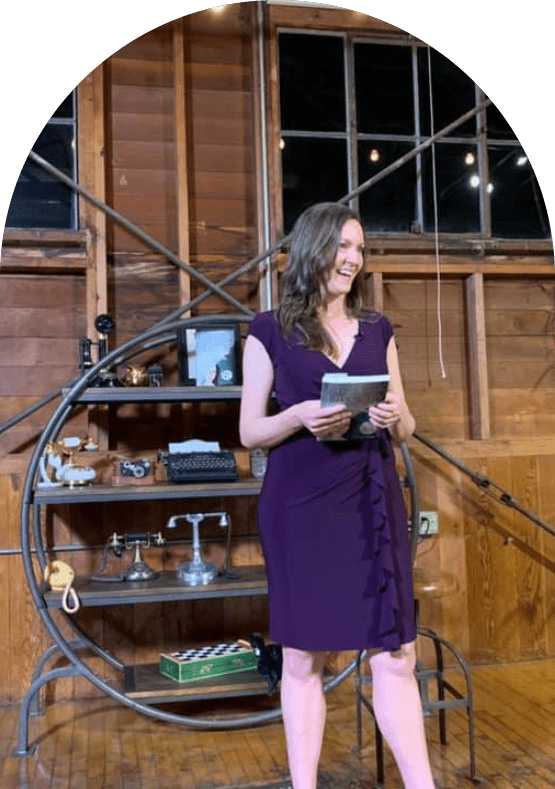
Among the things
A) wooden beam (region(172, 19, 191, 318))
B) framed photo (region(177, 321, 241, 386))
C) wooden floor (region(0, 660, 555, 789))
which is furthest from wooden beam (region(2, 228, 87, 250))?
wooden floor (region(0, 660, 555, 789))

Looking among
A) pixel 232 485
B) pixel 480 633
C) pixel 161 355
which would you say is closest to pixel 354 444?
pixel 232 485

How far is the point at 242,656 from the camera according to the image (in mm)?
2732

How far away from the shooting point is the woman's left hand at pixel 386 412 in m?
1.57

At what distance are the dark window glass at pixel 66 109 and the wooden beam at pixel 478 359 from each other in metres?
1.73

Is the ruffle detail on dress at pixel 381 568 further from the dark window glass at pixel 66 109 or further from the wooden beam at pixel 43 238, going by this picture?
the dark window glass at pixel 66 109

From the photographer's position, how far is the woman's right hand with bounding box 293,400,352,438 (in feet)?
5.07

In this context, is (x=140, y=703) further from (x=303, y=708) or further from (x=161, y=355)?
(x=161, y=355)

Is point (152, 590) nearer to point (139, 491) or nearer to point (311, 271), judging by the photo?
point (139, 491)

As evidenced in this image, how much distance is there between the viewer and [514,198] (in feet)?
11.3

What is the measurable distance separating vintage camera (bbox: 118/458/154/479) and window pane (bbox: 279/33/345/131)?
150cm

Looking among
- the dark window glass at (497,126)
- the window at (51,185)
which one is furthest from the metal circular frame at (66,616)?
the dark window glass at (497,126)

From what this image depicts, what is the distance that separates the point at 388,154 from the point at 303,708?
2.39 meters

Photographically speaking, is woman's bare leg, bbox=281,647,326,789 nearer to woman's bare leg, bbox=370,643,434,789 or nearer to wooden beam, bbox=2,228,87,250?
woman's bare leg, bbox=370,643,434,789

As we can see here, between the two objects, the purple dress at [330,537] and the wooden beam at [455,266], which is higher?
the wooden beam at [455,266]
